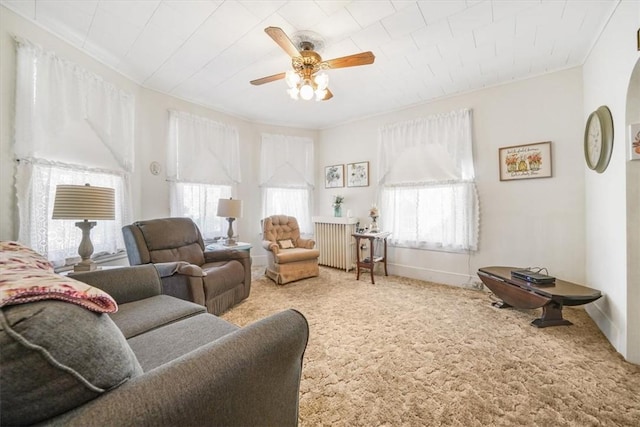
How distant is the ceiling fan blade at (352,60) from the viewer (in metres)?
2.04

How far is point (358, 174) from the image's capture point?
14.8ft

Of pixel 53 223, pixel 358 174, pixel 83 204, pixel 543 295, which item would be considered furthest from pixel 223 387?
pixel 358 174

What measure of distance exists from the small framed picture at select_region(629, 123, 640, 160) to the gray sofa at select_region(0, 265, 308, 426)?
249 cm

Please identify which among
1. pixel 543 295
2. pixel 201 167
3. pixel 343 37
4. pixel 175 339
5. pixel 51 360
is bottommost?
pixel 543 295

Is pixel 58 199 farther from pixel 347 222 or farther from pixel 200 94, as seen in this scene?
pixel 347 222

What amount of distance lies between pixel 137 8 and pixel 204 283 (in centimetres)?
231

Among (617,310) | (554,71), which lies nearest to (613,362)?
(617,310)

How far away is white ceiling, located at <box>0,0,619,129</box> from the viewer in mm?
1972

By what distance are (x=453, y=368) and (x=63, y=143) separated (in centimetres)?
376

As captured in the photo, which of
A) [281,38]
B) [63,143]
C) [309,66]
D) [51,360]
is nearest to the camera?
[51,360]

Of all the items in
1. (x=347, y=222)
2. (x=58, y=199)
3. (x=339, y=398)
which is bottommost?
(x=339, y=398)

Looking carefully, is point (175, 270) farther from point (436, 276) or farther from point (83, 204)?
point (436, 276)

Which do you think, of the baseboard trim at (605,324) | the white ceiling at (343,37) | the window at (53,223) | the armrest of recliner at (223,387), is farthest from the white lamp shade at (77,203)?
the baseboard trim at (605,324)

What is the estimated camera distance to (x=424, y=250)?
378 cm
